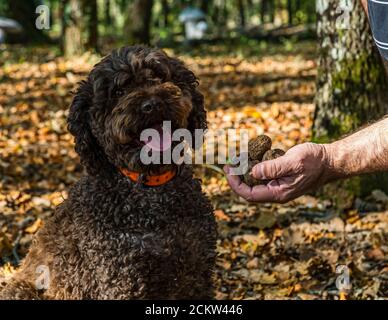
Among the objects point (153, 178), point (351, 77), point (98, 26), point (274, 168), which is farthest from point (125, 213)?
point (98, 26)

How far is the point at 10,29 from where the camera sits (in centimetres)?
2416

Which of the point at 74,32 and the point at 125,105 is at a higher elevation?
the point at 74,32

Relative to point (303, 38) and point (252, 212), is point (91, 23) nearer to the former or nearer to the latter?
point (252, 212)

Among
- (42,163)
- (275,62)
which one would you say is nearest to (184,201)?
(42,163)

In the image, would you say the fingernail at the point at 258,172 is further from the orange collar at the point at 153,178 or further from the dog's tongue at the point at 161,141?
the orange collar at the point at 153,178

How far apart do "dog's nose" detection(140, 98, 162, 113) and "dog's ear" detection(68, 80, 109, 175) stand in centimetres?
45

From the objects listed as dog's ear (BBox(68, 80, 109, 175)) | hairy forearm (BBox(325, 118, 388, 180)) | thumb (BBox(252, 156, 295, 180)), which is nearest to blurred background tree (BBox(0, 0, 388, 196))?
hairy forearm (BBox(325, 118, 388, 180))

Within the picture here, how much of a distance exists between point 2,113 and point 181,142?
8.50m

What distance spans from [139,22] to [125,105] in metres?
16.4

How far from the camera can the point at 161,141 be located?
14.5 ft

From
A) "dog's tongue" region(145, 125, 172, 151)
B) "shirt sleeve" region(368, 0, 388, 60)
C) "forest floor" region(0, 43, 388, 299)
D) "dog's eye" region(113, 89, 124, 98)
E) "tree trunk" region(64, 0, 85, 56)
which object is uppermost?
"tree trunk" region(64, 0, 85, 56)

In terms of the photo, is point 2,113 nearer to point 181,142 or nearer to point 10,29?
point 181,142

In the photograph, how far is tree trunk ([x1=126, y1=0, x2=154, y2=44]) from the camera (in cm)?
2020

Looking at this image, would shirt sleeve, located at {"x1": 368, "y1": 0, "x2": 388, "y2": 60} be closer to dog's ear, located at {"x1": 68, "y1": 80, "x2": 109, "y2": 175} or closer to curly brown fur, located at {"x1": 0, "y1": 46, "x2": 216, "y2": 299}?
curly brown fur, located at {"x1": 0, "y1": 46, "x2": 216, "y2": 299}
